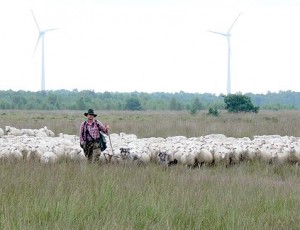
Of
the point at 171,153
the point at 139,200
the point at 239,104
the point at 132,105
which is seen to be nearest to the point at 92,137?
the point at 171,153

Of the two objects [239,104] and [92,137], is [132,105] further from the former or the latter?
[92,137]

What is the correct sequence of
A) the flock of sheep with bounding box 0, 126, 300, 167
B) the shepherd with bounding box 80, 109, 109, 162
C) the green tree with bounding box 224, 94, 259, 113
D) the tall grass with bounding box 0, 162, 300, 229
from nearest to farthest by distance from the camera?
the tall grass with bounding box 0, 162, 300, 229, the shepherd with bounding box 80, 109, 109, 162, the flock of sheep with bounding box 0, 126, 300, 167, the green tree with bounding box 224, 94, 259, 113

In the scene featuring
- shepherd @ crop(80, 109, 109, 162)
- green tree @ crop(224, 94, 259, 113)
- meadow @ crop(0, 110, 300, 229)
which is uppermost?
green tree @ crop(224, 94, 259, 113)

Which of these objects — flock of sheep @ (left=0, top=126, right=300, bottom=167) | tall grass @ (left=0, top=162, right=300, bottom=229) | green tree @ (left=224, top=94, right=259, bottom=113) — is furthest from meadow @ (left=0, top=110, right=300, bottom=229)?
green tree @ (left=224, top=94, right=259, bottom=113)

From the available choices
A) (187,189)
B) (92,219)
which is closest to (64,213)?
(92,219)

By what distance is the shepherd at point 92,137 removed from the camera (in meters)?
13.8

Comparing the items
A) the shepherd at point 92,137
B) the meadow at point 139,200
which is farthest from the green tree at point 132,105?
the meadow at point 139,200

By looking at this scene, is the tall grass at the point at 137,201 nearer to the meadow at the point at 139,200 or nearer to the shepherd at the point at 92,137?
the meadow at the point at 139,200

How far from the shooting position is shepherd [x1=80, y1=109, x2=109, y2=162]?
45.2 feet

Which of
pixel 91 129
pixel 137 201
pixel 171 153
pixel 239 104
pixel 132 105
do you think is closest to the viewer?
pixel 137 201

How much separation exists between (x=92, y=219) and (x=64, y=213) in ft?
1.21

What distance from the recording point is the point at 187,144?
51.1 feet

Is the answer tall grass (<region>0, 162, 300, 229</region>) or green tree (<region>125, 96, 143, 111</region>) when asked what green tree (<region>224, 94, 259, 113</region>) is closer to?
tall grass (<region>0, 162, 300, 229</region>)

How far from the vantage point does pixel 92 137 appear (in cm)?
1384
